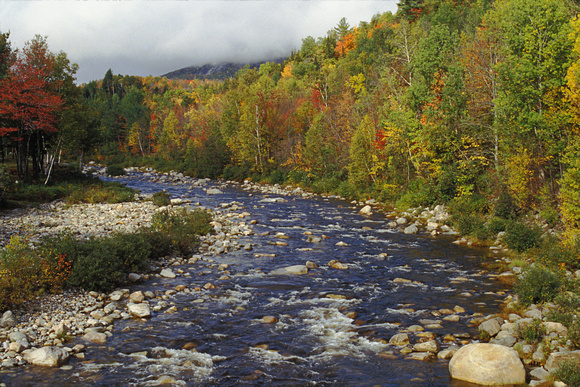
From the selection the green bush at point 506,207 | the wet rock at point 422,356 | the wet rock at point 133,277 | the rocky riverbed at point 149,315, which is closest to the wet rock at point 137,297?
the rocky riverbed at point 149,315

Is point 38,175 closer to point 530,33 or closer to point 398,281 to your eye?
point 398,281

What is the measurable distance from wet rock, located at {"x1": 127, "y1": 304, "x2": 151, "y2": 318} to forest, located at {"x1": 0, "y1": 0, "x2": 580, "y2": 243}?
47.9 ft

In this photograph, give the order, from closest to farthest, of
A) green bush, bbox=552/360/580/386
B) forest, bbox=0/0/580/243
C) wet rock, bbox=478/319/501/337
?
green bush, bbox=552/360/580/386, wet rock, bbox=478/319/501/337, forest, bbox=0/0/580/243

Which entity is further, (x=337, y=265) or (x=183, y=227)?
(x=183, y=227)

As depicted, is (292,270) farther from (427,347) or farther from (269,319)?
(427,347)

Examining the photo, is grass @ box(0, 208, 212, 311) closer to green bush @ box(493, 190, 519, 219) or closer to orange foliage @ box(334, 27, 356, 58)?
green bush @ box(493, 190, 519, 219)

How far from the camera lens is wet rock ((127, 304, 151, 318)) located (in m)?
11.7

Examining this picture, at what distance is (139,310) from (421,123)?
2386cm

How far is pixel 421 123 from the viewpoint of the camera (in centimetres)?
2931

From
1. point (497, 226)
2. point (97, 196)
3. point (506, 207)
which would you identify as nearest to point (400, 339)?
point (497, 226)

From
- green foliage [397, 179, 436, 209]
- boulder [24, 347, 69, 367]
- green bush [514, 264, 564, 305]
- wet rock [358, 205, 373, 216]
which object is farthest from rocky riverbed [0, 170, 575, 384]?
wet rock [358, 205, 373, 216]

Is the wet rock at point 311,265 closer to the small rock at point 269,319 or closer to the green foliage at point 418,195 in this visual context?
the small rock at point 269,319

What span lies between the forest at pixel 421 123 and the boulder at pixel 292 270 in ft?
32.1

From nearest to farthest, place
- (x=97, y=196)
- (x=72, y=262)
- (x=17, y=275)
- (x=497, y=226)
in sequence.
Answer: (x=17, y=275) → (x=72, y=262) → (x=497, y=226) → (x=97, y=196)
